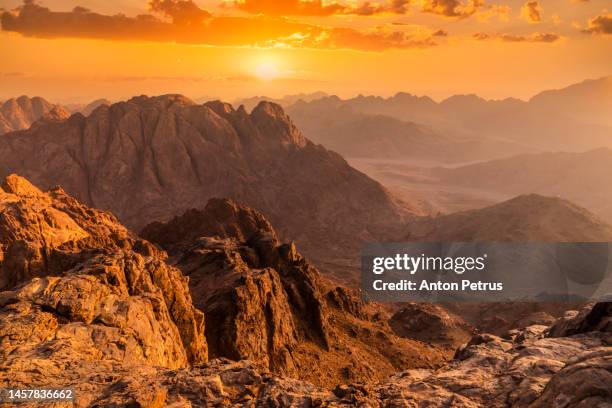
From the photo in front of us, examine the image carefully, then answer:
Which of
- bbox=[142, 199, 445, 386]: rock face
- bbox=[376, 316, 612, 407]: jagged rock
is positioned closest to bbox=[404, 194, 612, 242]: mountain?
bbox=[142, 199, 445, 386]: rock face

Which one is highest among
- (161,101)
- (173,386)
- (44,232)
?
(161,101)

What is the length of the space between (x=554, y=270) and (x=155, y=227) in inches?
2412

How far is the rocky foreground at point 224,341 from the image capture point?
1467cm

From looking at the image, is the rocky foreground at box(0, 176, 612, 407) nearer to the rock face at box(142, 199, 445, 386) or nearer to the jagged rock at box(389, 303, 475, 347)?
the rock face at box(142, 199, 445, 386)

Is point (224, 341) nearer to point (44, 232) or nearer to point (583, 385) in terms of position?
point (44, 232)

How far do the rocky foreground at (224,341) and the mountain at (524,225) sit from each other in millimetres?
49262

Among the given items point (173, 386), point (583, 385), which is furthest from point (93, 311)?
point (583, 385)

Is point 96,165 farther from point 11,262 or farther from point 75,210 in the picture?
point 11,262

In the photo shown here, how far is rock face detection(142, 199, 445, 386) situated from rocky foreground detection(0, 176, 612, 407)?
0.12 metres

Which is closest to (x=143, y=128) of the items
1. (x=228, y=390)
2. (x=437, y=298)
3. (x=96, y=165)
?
(x=96, y=165)

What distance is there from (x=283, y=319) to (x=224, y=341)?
678 centimetres

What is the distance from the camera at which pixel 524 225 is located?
8894 cm

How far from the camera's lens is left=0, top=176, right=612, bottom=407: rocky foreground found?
48.1ft
